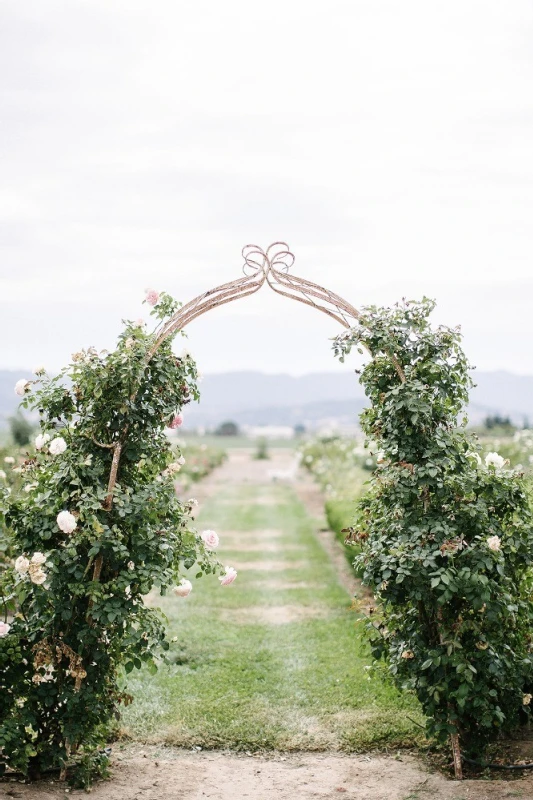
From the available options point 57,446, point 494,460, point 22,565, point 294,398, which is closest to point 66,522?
point 22,565

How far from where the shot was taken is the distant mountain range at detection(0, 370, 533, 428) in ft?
209

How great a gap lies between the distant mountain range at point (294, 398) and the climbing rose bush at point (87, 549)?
184 ft

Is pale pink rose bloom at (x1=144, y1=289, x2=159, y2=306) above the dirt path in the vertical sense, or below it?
above

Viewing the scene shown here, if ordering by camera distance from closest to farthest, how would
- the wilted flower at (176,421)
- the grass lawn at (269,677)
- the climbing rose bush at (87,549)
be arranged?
the climbing rose bush at (87,549), the wilted flower at (176,421), the grass lawn at (269,677)

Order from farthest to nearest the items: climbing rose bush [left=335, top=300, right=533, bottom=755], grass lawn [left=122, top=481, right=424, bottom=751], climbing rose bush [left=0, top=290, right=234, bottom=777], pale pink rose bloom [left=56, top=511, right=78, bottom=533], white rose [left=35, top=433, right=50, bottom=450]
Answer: grass lawn [left=122, top=481, right=424, bottom=751], white rose [left=35, top=433, right=50, bottom=450], climbing rose bush [left=335, top=300, right=533, bottom=755], climbing rose bush [left=0, top=290, right=234, bottom=777], pale pink rose bloom [left=56, top=511, right=78, bottom=533]

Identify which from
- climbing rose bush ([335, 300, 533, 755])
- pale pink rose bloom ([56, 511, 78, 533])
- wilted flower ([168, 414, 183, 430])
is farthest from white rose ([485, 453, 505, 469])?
pale pink rose bloom ([56, 511, 78, 533])

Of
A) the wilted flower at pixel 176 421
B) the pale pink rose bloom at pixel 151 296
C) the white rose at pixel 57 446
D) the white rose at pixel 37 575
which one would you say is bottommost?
the white rose at pixel 37 575

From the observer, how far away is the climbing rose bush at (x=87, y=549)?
3.90m

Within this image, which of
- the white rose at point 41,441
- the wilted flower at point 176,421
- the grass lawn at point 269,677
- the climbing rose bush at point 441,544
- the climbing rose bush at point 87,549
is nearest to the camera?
the climbing rose bush at point 87,549

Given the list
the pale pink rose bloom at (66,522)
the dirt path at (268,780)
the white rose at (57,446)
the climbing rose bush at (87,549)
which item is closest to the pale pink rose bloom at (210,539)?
the climbing rose bush at (87,549)

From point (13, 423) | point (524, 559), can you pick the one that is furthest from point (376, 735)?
point (13, 423)

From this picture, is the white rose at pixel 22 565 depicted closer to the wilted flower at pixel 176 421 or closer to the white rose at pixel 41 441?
the white rose at pixel 41 441

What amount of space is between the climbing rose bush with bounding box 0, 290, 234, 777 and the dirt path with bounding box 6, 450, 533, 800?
0.26m

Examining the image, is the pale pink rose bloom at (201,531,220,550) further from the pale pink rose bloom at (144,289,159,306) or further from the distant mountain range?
the distant mountain range
